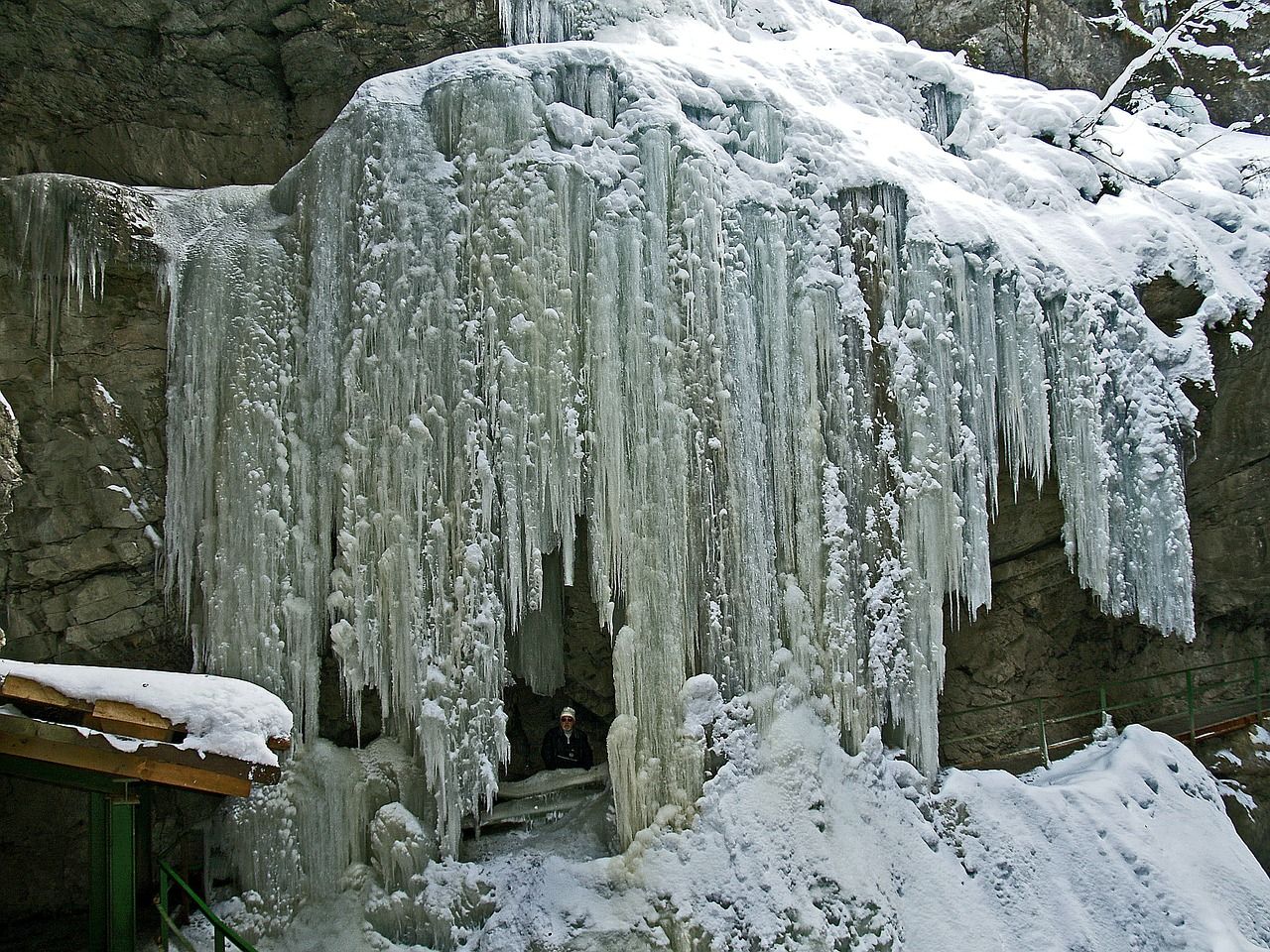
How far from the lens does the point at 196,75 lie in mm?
10695

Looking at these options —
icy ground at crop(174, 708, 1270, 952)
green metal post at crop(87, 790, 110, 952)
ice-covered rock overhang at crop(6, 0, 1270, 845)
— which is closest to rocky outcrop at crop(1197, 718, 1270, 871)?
icy ground at crop(174, 708, 1270, 952)

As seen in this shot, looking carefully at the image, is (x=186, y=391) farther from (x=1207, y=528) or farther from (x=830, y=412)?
(x=1207, y=528)

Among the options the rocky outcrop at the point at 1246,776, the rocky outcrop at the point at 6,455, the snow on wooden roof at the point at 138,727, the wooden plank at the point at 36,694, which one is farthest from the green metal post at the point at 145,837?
the rocky outcrop at the point at 1246,776

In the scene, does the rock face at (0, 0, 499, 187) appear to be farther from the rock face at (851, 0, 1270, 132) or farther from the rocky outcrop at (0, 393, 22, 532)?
the rocky outcrop at (0, 393, 22, 532)

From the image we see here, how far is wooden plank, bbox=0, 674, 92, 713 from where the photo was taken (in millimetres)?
4938

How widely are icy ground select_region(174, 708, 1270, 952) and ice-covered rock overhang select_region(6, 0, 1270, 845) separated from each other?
0.39 m

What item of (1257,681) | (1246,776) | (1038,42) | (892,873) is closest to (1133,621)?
(1257,681)

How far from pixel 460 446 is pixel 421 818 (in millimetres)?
2723

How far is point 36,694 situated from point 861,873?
17.6 feet

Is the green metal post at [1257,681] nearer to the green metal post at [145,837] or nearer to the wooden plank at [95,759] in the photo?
the wooden plank at [95,759]

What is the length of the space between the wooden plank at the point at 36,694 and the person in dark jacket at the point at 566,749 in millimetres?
4653

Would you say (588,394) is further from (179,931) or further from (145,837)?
(179,931)

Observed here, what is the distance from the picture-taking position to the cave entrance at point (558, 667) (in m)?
9.70

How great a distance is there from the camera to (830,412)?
8461mm
